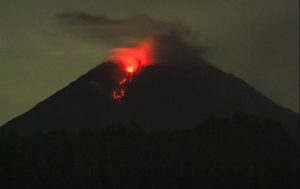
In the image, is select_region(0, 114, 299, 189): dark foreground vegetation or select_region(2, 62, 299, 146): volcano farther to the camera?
select_region(2, 62, 299, 146): volcano

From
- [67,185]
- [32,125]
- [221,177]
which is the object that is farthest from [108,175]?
[32,125]

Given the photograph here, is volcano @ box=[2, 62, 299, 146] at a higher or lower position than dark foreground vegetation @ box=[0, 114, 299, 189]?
higher

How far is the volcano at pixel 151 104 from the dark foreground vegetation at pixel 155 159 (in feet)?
190

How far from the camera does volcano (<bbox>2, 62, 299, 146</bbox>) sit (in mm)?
160500

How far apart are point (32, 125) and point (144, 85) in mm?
40519

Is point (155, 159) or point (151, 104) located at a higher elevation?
point (151, 104)

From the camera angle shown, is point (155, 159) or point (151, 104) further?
point (151, 104)

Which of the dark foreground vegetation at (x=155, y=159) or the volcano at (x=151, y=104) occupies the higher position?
the volcano at (x=151, y=104)

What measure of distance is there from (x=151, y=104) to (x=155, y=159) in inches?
3757

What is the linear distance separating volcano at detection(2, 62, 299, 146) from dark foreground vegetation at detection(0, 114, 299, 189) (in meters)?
57.8

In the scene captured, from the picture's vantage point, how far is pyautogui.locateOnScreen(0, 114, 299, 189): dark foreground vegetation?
69875mm

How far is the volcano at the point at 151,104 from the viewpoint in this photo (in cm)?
16050

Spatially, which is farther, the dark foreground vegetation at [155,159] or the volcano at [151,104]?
the volcano at [151,104]

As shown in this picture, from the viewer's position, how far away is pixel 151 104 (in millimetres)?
176000
